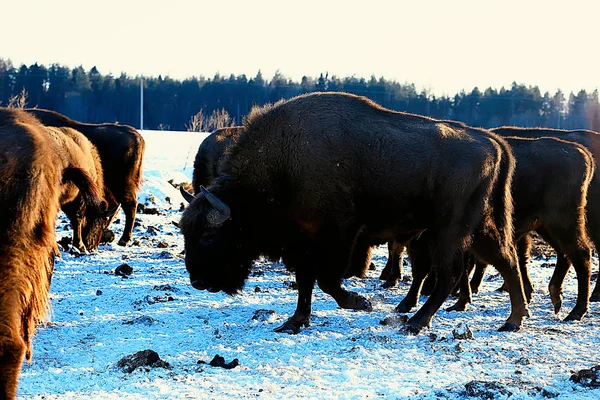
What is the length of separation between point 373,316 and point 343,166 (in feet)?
5.26

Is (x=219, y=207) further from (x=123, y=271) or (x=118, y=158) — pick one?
(x=118, y=158)

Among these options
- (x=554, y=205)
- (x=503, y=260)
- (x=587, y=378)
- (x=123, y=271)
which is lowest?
(x=123, y=271)

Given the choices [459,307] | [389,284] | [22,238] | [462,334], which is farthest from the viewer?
[389,284]

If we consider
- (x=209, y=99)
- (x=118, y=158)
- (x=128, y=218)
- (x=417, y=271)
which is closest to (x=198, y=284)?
(x=417, y=271)

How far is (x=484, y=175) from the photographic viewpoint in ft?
22.0

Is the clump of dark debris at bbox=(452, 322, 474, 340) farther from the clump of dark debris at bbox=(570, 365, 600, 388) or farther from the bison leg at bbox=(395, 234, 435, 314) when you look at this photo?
the bison leg at bbox=(395, 234, 435, 314)

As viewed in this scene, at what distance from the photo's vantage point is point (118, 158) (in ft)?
44.0

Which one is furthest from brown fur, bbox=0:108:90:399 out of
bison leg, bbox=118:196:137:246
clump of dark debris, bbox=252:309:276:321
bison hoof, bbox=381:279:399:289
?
bison leg, bbox=118:196:137:246

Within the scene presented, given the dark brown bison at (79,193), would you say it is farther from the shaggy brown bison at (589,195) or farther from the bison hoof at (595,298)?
the bison hoof at (595,298)

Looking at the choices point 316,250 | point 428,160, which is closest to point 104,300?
point 316,250

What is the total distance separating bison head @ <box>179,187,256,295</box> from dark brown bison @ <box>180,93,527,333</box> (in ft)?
0.03

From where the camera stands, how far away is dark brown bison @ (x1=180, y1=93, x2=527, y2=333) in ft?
21.6

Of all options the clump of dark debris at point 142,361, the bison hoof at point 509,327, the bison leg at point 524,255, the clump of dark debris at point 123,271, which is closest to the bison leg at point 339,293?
the bison hoof at point 509,327

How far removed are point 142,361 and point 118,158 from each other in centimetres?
897
